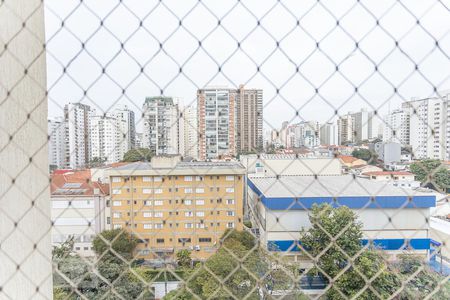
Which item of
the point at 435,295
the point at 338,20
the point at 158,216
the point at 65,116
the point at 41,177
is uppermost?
the point at 338,20

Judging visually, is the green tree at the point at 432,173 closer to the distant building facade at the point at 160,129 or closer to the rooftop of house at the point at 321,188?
the rooftop of house at the point at 321,188

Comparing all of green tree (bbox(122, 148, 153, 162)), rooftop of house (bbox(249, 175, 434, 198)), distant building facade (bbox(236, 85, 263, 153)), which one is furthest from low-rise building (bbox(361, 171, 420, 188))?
green tree (bbox(122, 148, 153, 162))

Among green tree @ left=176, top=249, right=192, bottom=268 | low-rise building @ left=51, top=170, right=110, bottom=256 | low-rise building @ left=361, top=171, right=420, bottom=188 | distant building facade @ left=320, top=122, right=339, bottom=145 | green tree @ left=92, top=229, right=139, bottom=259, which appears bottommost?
green tree @ left=176, top=249, right=192, bottom=268

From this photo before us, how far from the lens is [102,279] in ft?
2.69

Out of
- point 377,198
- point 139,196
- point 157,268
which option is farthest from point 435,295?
point 139,196

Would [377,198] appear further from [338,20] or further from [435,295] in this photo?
[338,20]

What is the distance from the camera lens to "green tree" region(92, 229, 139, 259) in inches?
31.2

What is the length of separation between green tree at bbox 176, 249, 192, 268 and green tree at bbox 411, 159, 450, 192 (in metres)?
0.66

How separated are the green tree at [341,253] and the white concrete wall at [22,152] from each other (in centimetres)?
69

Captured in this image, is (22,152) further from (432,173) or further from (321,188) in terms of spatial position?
(432,173)

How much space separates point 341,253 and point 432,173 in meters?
0.30

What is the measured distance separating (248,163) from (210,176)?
0.35 feet

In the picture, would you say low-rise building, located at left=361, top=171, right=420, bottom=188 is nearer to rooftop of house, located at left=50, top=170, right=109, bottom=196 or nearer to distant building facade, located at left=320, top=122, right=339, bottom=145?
distant building facade, located at left=320, top=122, right=339, bottom=145

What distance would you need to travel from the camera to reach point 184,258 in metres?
0.98
